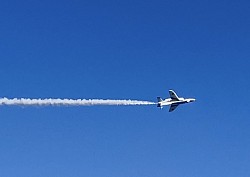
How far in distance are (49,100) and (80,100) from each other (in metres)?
15.8

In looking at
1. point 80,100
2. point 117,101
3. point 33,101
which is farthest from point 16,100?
point 117,101

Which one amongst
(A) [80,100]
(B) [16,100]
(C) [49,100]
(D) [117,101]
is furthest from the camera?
(D) [117,101]

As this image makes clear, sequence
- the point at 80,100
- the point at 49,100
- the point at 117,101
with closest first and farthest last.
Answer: the point at 49,100 < the point at 80,100 < the point at 117,101

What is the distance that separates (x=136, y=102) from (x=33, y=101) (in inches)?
2145

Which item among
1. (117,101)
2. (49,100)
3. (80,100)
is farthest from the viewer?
(117,101)

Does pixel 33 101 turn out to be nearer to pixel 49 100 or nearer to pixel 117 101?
pixel 49 100

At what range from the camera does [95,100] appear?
580 feet

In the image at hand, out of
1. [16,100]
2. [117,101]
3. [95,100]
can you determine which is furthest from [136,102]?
[16,100]

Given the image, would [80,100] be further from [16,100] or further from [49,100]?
[16,100]

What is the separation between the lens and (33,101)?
5861 inches

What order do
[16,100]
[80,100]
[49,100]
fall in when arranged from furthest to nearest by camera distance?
[80,100]
[49,100]
[16,100]

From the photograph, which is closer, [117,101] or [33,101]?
[33,101]

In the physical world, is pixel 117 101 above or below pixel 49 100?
above

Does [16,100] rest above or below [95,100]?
below
